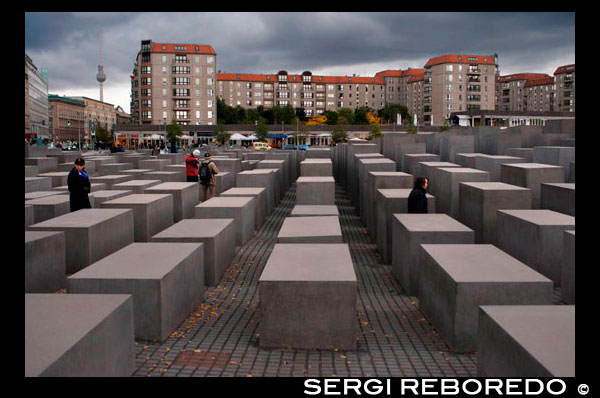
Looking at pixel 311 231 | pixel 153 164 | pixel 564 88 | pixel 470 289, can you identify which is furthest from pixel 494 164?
pixel 564 88

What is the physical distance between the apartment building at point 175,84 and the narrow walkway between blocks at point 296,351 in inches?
3617

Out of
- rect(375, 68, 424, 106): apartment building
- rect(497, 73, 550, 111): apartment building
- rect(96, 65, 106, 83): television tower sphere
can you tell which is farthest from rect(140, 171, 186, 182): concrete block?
rect(497, 73, 550, 111): apartment building

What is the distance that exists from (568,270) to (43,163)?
68.6ft

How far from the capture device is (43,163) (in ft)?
76.7

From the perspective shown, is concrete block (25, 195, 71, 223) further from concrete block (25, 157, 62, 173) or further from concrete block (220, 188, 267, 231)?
concrete block (25, 157, 62, 173)

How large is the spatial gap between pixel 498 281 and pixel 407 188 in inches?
278

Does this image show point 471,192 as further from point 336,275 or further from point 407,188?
point 336,275

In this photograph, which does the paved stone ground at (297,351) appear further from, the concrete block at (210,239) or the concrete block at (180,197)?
the concrete block at (180,197)

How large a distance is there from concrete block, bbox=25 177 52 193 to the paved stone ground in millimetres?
9514

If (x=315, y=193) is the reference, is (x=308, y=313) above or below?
below

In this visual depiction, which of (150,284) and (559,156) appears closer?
(150,284)

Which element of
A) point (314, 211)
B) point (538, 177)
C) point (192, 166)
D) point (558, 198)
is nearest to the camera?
point (558, 198)

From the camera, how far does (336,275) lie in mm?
6465

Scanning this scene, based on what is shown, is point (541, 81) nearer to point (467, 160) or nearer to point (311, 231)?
point (467, 160)
